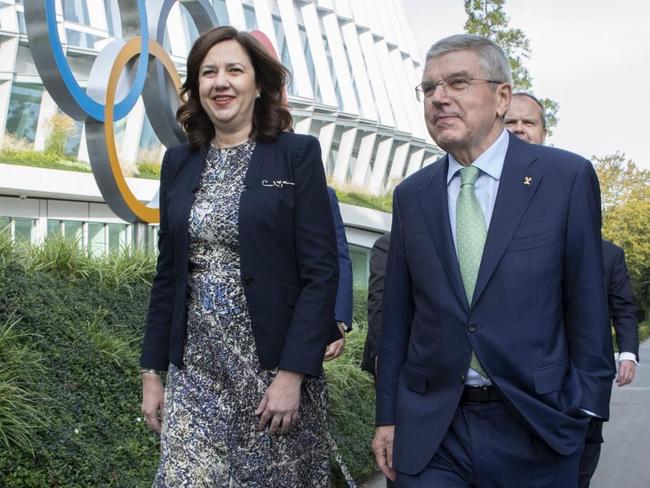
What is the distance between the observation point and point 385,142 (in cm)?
4206

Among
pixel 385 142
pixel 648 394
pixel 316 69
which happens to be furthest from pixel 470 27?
pixel 648 394

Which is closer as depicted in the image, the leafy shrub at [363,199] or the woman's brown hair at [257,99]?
the woman's brown hair at [257,99]

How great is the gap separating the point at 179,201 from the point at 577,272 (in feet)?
5.16

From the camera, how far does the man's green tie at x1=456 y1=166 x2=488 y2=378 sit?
3.48 meters

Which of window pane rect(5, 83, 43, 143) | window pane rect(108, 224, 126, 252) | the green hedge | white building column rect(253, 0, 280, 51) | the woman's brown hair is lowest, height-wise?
window pane rect(108, 224, 126, 252)

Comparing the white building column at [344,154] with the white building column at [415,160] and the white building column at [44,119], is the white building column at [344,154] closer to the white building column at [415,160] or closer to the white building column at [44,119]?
the white building column at [415,160]

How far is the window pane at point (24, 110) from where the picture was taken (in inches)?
1024

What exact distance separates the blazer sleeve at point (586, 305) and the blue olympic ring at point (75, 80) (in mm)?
8937

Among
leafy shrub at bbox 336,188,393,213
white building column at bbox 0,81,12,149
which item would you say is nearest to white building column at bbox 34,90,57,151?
white building column at bbox 0,81,12,149

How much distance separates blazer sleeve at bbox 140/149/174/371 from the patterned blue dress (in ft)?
0.62

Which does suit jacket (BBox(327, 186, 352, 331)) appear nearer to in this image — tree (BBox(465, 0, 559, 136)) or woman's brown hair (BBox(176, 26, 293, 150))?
woman's brown hair (BBox(176, 26, 293, 150))

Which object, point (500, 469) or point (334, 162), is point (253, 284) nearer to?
point (500, 469)

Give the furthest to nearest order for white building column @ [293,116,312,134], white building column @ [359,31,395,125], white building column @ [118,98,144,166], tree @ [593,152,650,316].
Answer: tree @ [593,152,650,316] < white building column @ [359,31,395,125] < white building column @ [293,116,312,134] < white building column @ [118,98,144,166]

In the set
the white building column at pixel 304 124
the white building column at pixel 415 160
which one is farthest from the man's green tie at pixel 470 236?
the white building column at pixel 415 160
